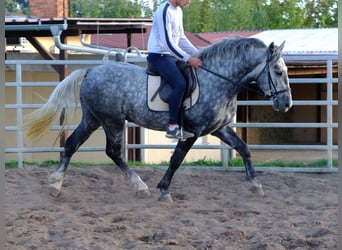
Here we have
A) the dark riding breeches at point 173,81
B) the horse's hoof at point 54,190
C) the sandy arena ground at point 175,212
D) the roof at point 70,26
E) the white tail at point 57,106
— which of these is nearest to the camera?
the sandy arena ground at point 175,212

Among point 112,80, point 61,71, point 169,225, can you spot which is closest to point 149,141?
point 61,71

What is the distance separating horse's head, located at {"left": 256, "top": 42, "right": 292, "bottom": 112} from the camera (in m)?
6.21

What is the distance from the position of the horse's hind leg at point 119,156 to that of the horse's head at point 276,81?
1605 millimetres

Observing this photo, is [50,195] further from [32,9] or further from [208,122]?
[32,9]

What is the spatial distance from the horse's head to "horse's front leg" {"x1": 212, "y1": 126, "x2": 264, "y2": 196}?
2.77 ft

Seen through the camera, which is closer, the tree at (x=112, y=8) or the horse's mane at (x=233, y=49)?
the horse's mane at (x=233, y=49)

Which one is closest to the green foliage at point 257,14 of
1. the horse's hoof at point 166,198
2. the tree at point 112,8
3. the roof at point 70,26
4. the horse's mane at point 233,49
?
the tree at point 112,8

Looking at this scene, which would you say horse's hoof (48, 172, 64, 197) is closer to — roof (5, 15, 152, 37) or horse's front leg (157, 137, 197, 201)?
horse's front leg (157, 137, 197, 201)

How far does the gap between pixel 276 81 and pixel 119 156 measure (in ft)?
6.15

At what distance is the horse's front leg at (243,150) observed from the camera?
684 cm

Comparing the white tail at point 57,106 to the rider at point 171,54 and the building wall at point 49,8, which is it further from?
the building wall at point 49,8

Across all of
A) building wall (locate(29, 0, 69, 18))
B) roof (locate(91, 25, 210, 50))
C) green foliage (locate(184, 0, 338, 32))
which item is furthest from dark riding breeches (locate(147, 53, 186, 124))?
green foliage (locate(184, 0, 338, 32))

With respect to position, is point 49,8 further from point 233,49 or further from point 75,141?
point 233,49

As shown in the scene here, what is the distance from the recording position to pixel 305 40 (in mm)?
19172
